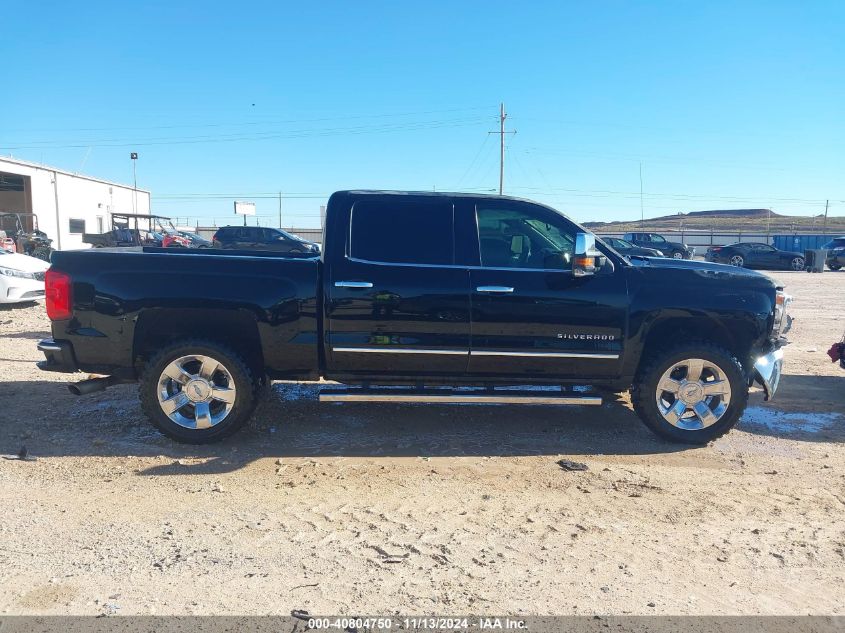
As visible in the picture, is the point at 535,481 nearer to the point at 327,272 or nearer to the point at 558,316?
the point at 558,316

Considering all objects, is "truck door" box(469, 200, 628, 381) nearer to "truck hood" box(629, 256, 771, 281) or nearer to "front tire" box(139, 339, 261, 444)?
"truck hood" box(629, 256, 771, 281)

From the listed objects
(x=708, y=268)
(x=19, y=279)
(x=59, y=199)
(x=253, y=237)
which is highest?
(x=59, y=199)

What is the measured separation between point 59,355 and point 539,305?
12.2ft

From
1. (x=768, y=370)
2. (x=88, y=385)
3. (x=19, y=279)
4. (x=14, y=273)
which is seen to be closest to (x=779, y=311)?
(x=768, y=370)

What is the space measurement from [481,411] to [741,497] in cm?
245

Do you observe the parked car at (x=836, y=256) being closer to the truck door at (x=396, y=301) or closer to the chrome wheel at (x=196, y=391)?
the truck door at (x=396, y=301)

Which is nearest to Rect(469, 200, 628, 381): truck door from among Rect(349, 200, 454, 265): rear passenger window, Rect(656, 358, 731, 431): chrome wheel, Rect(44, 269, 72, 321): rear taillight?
Rect(349, 200, 454, 265): rear passenger window

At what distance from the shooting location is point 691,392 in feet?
16.6

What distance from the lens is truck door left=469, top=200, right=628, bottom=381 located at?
16.0 ft

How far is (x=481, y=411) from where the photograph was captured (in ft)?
19.9

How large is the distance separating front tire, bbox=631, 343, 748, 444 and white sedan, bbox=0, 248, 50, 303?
409 inches

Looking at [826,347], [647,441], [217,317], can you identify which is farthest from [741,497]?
[826,347]

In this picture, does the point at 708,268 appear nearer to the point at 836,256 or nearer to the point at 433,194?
the point at 433,194

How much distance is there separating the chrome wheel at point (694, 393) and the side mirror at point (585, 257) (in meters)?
1.04
